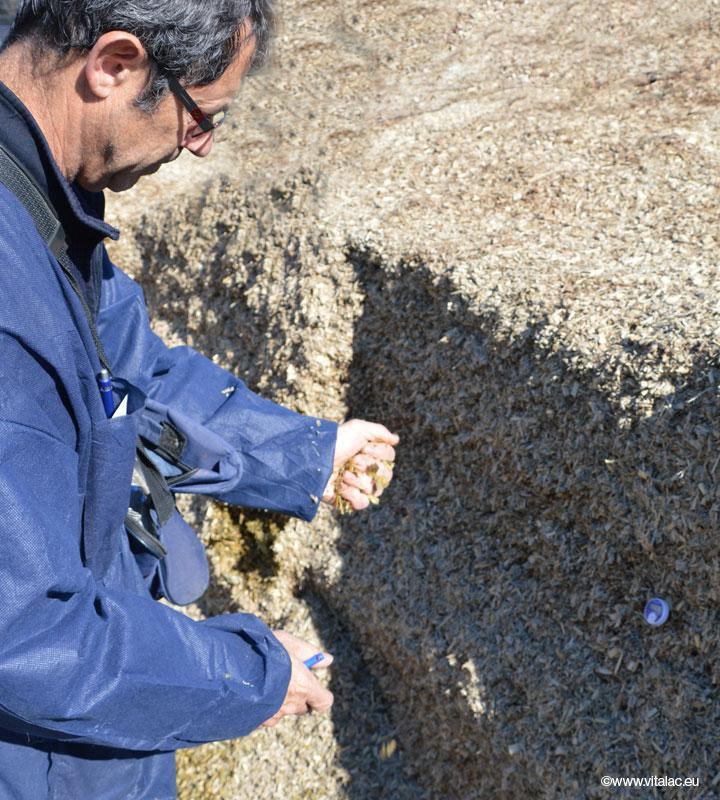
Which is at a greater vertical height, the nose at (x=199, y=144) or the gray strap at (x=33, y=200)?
the gray strap at (x=33, y=200)

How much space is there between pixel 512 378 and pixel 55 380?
76.2 inches

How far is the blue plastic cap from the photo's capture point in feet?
8.65

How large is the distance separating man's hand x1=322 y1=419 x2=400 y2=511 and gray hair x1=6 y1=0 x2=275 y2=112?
1.23 metres

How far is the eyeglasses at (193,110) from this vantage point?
1.63 meters

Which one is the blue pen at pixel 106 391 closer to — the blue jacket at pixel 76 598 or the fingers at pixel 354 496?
the blue jacket at pixel 76 598

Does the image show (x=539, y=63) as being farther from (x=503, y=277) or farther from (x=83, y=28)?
(x=83, y=28)

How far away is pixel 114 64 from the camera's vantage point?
1.55 m

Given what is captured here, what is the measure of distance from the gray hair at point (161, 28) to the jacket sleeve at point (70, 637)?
0.57 meters

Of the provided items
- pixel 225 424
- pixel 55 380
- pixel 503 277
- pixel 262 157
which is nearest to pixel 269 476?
pixel 225 424

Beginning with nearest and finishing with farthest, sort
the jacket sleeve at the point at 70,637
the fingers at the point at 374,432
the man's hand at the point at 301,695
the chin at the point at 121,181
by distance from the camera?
the jacket sleeve at the point at 70,637
the chin at the point at 121,181
the man's hand at the point at 301,695
the fingers at the point at 374,432

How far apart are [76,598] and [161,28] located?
0.99 meters

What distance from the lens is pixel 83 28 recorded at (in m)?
1.50

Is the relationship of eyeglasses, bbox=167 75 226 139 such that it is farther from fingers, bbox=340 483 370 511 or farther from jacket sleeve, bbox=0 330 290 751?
fingers, bbox=340 483 370 511

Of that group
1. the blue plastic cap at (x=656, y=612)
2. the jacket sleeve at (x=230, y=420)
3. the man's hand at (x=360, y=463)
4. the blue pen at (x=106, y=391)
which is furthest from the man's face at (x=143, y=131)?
the blue plastic cap at (x=656, y=612)
